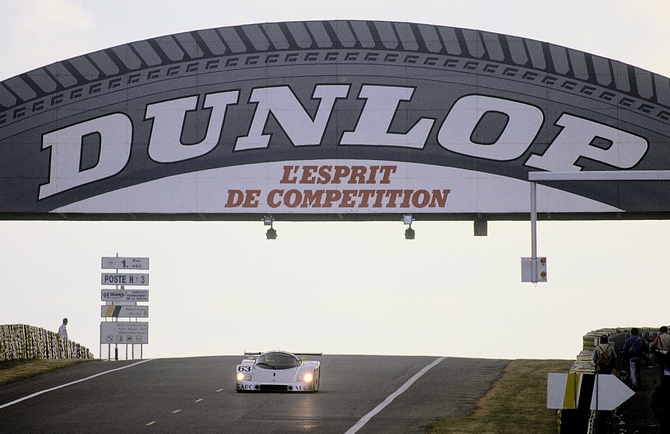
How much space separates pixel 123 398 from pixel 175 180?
33.9ft

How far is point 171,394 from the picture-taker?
87.3ft

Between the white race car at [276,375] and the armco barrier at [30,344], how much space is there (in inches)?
542

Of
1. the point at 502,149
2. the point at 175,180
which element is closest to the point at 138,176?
the point at 175,180

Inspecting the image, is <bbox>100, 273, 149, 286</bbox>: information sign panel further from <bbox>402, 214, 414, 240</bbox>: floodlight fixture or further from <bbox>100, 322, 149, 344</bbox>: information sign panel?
<bbox>402, 214, 414, 240</bbox>: floodlight fixture

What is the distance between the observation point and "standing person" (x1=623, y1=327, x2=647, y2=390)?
88.2 ft

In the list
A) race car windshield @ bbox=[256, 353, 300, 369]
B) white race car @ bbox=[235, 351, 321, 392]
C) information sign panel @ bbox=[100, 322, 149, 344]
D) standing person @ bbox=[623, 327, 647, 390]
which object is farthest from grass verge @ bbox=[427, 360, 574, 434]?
information sign panel @ bbox=[100, 322, 149, 344]

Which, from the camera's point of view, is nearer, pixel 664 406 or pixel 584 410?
pixel 584 410

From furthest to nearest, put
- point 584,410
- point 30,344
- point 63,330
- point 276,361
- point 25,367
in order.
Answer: point 63,330 < point 30,344 < point 25,367 < point 276,361 < point 584,410

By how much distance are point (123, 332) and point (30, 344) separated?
8.72 meters

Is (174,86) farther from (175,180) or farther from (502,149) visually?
(502,149)

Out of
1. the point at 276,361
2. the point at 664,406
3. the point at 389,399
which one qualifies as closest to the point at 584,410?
the point at 664,406

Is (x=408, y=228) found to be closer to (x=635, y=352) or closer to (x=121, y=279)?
(x=635, y=352)

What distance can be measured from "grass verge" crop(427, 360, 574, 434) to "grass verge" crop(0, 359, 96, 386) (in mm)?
15632

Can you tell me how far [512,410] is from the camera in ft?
78.9
